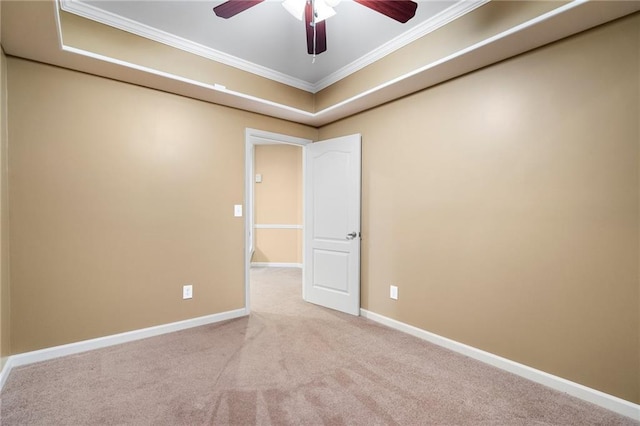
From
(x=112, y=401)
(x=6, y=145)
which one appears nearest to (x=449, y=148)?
(x=112, y=401)

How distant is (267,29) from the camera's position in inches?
101

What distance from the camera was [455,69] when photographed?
2.36m

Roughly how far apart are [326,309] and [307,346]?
1003 mm

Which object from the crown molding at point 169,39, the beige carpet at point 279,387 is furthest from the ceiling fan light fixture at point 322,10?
the beige carpet at point 279,387

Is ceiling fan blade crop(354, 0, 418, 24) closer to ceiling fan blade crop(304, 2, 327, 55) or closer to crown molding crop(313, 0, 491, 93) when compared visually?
ceiling fan blade crop(304, 2, 327, 55)

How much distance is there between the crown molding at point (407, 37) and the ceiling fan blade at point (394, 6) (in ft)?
2.75

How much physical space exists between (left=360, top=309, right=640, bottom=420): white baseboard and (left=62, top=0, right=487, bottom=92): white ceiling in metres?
2.69

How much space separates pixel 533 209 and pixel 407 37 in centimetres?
182

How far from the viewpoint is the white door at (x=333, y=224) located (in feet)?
11.0

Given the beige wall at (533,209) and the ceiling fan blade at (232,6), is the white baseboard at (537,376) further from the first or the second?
the ceiling fan blade at (232,6)

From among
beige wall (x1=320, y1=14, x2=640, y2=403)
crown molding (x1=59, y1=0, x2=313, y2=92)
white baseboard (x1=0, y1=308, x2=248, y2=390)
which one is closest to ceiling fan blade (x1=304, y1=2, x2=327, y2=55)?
beige wall (x1=320, y1=14, x2=640, y2=403)

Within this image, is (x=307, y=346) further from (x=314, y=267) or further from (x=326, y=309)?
(x=314, y=267)

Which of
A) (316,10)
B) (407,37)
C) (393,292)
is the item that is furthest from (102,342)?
(407,37)

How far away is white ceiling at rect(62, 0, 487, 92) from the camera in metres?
2.28
